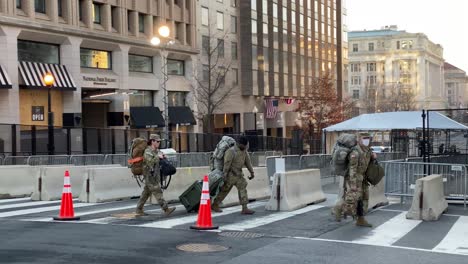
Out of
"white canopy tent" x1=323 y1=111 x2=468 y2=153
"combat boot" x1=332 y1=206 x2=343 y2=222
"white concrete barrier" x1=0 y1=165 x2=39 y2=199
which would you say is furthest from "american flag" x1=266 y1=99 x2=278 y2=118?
"combat boot" x1=332 y1=206 x2=343 y2=222

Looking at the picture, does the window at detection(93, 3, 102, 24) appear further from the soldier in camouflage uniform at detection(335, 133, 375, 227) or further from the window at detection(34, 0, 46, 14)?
the soldier in camouflage uniform at detection(335, 133, 375, 227)

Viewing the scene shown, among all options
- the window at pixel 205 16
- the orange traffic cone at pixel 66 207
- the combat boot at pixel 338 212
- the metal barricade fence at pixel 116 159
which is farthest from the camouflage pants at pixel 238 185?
the window at pixel 205 16

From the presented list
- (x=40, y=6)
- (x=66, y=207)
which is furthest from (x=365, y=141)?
(x=40, y=6)

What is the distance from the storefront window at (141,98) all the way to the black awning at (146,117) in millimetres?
1009

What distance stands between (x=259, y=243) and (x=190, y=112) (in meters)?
37.6

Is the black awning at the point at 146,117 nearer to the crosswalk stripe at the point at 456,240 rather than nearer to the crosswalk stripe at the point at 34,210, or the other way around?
the crosswalk stripe at the point at 34,210

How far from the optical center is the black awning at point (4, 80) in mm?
30534

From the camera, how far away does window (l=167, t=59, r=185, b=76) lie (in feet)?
151

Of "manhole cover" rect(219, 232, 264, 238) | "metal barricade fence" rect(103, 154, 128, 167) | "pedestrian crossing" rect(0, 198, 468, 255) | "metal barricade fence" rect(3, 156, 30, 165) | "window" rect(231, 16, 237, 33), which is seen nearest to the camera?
"pedestrian crossing" rect(0, 198, 468, 255)

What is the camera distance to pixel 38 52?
34.8 metres

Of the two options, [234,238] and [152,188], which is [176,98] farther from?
[234,238]

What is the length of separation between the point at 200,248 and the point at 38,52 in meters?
29.2

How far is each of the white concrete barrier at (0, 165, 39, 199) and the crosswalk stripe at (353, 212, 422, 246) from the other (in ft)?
31.9

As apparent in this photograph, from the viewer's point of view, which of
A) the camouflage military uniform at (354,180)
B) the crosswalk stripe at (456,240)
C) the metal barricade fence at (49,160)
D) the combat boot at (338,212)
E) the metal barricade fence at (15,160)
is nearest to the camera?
the crosswalk stripe at (456,240)
